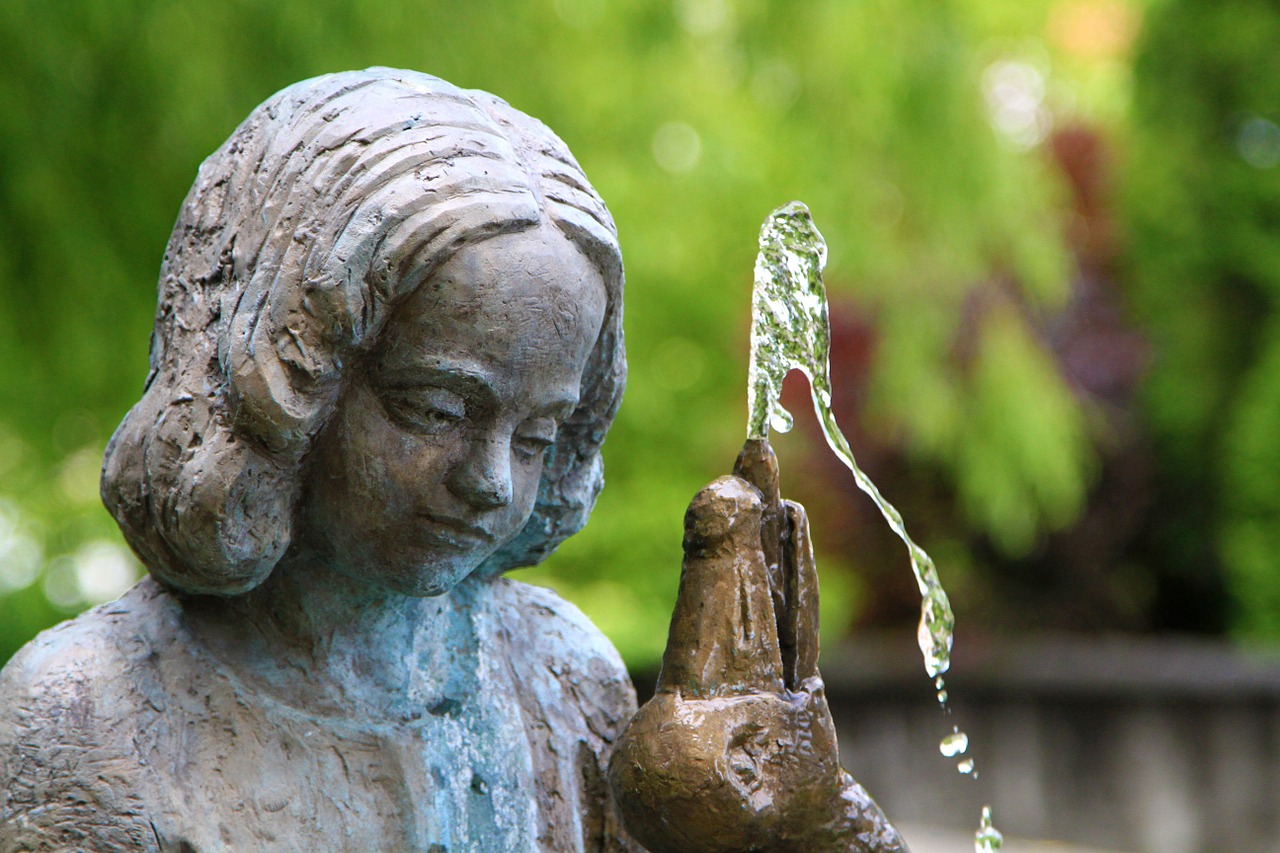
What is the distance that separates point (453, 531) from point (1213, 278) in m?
8.39

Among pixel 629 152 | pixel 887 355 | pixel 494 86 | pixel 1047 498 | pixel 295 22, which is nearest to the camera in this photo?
pixel 295 22

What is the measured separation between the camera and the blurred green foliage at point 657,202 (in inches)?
180

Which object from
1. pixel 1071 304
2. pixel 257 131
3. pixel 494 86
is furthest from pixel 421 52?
Result: pixel 1071 304

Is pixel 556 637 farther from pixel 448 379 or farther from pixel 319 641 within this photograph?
pixel 448 379

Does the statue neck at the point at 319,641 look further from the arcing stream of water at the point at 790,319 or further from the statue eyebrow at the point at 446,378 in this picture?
the arcing stream of water at the point at 790,319

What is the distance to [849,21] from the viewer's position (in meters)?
5.54

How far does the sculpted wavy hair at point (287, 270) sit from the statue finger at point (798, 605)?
1.15 feet

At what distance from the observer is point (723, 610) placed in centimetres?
157

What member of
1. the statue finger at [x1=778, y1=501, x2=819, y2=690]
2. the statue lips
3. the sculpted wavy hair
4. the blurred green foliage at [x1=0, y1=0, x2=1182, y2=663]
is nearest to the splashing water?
the statue finger at [x1=778, y1=501, x2=819, y2=690]

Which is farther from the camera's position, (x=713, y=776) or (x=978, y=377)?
(x=978, y=377)

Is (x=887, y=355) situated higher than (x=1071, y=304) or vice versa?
(x=1071, y=304)

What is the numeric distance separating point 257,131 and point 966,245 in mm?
5001

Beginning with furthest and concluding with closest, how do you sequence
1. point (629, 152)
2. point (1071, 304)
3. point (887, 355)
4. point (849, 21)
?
point (1071, 304) < point (887, 355) < point (629, 152) < point (849, 21)

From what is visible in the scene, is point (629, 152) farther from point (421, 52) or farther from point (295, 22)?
point (295, 22)
